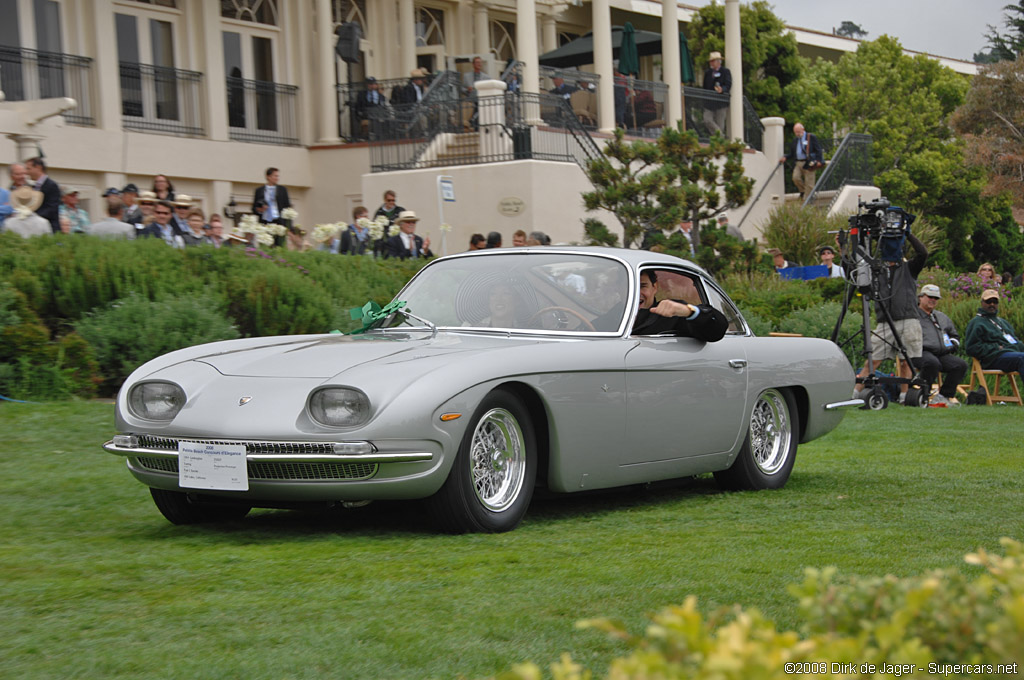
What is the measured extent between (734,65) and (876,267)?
20045mm

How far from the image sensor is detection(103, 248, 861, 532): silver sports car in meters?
5.62

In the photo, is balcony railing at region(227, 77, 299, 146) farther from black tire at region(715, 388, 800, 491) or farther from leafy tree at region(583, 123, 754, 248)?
black tire at region(715, 388, 800, 491)

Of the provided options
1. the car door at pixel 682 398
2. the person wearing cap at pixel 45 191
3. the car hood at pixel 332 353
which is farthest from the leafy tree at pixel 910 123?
the car hood at pixel 332 353

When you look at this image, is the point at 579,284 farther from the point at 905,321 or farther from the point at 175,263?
the point at 905,321

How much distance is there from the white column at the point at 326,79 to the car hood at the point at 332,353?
20.5 m

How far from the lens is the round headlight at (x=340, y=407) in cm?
559

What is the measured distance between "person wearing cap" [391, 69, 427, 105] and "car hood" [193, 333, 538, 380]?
19.9 metres

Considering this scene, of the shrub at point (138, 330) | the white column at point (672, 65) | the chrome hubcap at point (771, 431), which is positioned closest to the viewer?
the chrome hubcap at point (771, 431)

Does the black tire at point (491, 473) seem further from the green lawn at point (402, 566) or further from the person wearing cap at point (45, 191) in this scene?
the person wearing cap at point (45, 191)

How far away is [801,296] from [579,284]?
489 inches

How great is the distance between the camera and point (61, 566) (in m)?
5.04

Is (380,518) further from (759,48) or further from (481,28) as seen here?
(759,48)

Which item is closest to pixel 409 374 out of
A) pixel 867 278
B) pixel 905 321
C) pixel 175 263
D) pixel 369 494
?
pixel 369 494

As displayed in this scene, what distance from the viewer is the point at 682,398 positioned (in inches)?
278
